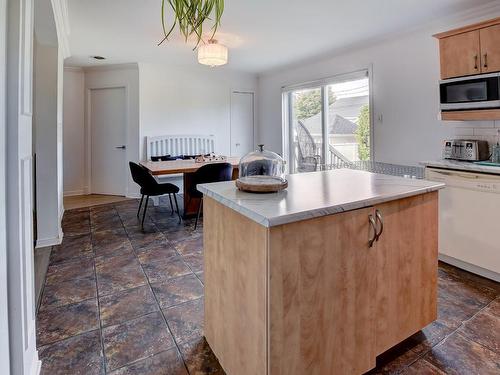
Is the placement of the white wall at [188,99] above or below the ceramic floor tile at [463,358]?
above

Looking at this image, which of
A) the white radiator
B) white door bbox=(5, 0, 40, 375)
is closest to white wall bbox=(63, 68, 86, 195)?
the white radiator

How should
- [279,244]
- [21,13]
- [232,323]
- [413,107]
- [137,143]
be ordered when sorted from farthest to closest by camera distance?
[137,143]
[413,107]
[232,323]
[21,13]
[279,244]

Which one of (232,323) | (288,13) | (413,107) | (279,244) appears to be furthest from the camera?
(413,107)

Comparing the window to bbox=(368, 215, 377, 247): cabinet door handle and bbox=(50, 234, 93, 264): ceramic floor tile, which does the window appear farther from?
bbox=(50, 234, 93, 264): ceramic floor tile

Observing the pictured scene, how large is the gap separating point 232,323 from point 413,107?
3396mm

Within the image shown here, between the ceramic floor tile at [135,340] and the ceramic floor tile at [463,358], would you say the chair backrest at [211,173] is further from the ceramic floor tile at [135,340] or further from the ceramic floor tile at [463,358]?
the ceramic floor tile at [463,358]

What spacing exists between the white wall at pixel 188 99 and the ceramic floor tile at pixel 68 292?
11.1 ft

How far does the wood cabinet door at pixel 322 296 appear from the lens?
1148 millimetres

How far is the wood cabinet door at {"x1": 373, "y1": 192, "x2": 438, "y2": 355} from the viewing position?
1.47 meters

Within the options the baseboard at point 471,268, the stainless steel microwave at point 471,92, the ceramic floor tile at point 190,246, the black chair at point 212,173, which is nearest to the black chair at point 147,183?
the black chair at point 212,173

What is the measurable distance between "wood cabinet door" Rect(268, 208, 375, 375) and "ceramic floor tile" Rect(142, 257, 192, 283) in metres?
1.59

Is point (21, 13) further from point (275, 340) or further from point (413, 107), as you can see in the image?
point (413, 107)

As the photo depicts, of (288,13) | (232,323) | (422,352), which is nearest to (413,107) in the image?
(288,13)

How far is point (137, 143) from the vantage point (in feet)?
18.1
